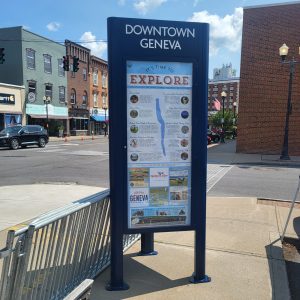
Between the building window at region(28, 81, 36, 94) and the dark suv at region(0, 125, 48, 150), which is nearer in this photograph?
the dark suv at region(0, 125, 48, 150)

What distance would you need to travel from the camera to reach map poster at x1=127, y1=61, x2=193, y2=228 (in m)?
3.61

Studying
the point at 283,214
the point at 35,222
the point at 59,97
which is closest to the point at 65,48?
the point at 59,97

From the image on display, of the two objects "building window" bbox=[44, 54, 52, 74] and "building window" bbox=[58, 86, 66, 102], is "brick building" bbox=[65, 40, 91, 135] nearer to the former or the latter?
"building window" bbox=[58, 86, 66, 102]

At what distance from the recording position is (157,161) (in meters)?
3.72

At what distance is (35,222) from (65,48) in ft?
148

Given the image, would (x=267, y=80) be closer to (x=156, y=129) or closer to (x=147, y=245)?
(x=147, y=245)

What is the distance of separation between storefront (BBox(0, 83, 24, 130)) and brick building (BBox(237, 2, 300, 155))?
22896 mm

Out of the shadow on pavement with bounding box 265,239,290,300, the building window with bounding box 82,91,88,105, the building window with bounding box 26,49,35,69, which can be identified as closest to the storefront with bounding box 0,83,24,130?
the building window with bounding box 26,49,35,69

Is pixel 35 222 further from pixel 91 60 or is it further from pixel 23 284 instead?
pixel 91 60

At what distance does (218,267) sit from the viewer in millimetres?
4250

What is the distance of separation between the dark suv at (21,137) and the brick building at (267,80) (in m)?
14.0

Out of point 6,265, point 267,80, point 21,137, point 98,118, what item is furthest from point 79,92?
point 6,265

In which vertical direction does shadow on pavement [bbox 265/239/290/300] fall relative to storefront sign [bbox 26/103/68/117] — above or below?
below

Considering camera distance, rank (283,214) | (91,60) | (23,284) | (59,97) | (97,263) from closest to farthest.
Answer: (23,284)
(97,263)
(283,214)
(59,97)
(91,60)
